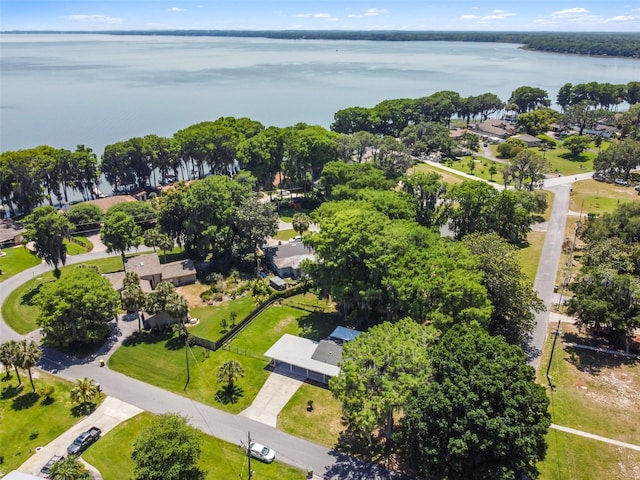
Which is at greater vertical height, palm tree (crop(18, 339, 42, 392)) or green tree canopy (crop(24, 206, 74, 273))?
green tree canopy (crop(24, 206, 74, 273))

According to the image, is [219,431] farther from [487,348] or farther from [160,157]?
[160,157]

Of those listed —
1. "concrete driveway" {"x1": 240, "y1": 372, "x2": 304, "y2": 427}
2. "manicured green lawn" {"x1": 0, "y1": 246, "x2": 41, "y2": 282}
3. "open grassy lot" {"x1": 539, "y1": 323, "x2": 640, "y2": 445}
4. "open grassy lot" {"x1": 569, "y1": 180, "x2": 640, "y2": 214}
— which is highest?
"manicured green lawn" {"x1": 0, "y1": 246, "x2": 41, "y2": 282}

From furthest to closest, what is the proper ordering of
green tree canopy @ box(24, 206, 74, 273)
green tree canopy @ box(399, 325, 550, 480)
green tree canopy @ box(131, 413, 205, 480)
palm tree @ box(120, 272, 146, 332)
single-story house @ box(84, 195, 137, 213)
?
single-story house @ box(84, 195, 137, 213)
green tree canopy @ box(24, 206, 74, 273)
palm tree @ box(120, 272, 146, 332)
green tree canopy @ box(131, 413, 205, 480)
green tree canopy @ box(399, 325, 550, 480)

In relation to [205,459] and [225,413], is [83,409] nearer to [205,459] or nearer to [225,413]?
[225,413]

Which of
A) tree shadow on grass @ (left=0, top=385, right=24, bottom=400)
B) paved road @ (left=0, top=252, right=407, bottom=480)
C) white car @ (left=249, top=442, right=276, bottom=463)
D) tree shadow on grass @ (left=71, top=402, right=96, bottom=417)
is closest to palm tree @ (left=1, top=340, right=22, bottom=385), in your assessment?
tree shadow on grass @ (left=0, top=385, right=24, bottom=400)

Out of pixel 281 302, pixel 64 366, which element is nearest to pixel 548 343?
pixel 281 302

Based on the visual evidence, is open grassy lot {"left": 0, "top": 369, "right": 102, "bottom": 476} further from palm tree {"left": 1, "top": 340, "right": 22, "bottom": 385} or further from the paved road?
palm tree {"left": 1, "top": 340, "right": 22, "bottom": 385}

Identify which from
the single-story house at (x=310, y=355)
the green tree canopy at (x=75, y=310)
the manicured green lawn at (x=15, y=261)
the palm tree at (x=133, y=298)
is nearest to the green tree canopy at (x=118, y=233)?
the green tree canopy at (x=75, y=310)

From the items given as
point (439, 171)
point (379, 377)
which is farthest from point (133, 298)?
point (439, 171)
